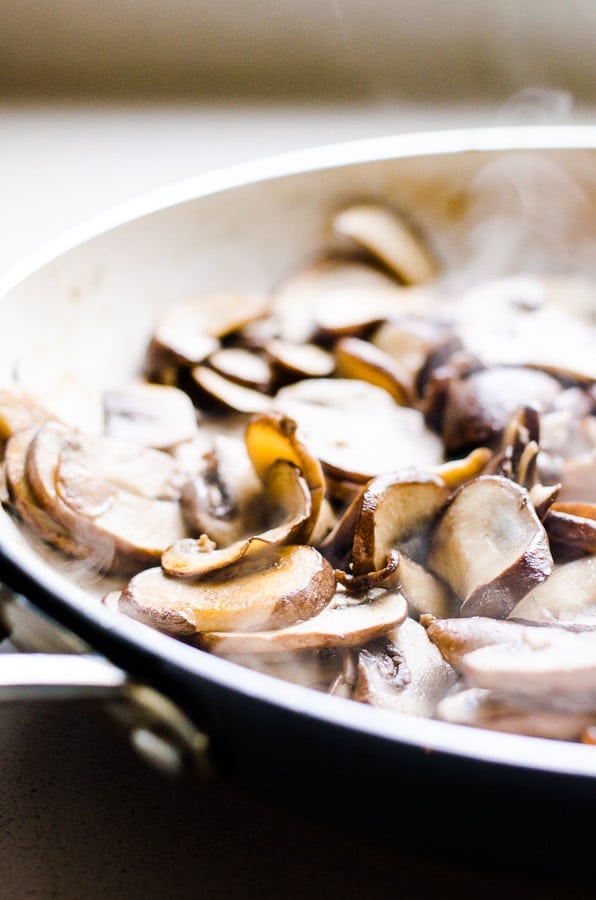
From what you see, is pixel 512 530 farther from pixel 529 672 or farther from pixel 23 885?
pixel 23 885

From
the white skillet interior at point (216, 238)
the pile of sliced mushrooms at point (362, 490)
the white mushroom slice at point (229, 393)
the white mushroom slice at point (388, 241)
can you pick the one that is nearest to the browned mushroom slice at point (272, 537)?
the pile of sliced mushrooms at point (362, 490)

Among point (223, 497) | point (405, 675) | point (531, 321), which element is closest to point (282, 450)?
point (223, 497)

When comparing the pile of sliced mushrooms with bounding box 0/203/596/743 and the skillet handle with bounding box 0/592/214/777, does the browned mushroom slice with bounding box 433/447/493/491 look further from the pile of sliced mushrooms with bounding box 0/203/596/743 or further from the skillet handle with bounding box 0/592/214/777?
the skillet handle with bounding box 0/592/214/777

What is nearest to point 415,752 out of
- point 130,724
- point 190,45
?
point 130,724

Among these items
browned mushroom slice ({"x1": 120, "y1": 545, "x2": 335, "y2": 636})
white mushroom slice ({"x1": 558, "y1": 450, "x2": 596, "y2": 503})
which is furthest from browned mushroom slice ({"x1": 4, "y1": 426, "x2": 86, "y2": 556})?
white mushroom slice ({"x1": 558, "y1": 450, "x2": 596, "y2": 503})

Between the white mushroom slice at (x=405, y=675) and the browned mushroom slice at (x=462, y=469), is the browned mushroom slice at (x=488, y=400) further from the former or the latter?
the white mushroom slice at (x=405, y=675)
